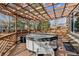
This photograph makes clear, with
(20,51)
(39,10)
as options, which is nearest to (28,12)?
(39,10)

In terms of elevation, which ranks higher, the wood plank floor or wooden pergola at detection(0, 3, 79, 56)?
wooden pergola at detection(0, 3, 79, 56)

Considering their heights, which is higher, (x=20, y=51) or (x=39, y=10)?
(x=39, y=10)

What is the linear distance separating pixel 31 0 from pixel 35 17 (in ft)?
0.89

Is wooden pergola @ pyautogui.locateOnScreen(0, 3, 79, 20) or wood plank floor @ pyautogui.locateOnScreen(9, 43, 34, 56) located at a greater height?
wooden pergola @ pyautogui.locateOnScreen(0, 3, 79, 20)

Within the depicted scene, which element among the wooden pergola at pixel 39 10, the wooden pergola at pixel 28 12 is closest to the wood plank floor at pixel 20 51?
the wooden pergola at pixel 28 12

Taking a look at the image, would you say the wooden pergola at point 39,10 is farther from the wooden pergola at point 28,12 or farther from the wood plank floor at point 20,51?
the wood plank floor at point 20,51

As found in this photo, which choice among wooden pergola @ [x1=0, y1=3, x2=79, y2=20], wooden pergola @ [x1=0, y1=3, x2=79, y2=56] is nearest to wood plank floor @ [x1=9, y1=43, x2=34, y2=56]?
wooden pergola @ [x1=0, y1=3, x2=79, y2=56]

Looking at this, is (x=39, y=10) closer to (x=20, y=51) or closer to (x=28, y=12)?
(x=28, y=12)

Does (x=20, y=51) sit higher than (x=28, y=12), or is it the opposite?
(x=28, y=12)

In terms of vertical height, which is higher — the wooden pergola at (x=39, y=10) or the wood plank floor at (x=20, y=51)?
the wooden pergola at (x=39, y=10)

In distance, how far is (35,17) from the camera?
7.04ft

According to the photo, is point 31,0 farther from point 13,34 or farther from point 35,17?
point 13,34

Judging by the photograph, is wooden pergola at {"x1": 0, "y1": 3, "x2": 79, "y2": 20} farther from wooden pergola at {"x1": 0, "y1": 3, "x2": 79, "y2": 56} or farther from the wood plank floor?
the wood plank floor

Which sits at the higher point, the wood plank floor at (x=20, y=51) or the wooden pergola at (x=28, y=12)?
the wooden pergola at (x=28, y=12)
